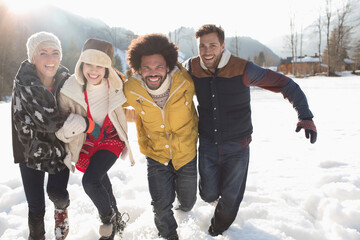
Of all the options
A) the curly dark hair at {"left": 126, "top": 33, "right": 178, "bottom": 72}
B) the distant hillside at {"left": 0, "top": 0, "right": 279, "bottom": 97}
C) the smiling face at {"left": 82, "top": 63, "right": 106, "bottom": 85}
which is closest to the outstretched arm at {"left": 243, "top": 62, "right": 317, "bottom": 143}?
the curly dark hair at {"left": 126, "top": 33, "right": 178, "bottom": 72}

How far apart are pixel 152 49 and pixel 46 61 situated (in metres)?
1.00

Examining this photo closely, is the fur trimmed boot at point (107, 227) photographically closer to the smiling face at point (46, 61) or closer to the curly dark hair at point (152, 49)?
the smiling face at point (46, 61)

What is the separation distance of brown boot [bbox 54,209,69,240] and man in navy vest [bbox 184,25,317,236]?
1.42m

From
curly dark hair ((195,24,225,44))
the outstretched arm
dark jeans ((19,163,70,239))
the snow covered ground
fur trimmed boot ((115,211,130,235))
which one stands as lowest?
the snow covered ground

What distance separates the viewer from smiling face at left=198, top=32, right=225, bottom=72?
2.63 meters

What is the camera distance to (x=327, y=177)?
11.6 ft

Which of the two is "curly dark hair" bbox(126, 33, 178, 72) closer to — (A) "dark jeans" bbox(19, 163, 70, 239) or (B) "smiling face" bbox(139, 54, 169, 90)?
(B) "smiling face" bbox(139, 54, 169, 90)

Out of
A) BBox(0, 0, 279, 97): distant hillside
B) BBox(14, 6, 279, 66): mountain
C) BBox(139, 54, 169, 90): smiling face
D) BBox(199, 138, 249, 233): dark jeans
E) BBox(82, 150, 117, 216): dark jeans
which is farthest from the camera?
BBox(14, 6, 279, 66): mountain

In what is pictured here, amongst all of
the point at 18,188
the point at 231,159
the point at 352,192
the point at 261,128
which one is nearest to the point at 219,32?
the point at 231,159

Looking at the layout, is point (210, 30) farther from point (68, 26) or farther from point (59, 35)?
point (68, 26)

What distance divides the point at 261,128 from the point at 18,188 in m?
5.73

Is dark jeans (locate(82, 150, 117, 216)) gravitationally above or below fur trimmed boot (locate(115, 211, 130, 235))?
above

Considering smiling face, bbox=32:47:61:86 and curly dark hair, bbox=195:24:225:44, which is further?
curly dark hair, bbox=195:24:225:44

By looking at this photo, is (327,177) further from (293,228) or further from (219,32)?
(219,32)
